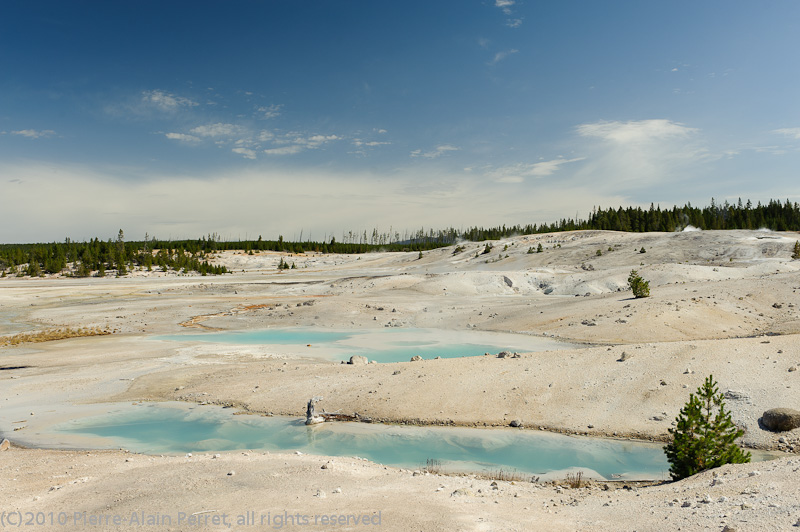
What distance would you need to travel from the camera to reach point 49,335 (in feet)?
97.9

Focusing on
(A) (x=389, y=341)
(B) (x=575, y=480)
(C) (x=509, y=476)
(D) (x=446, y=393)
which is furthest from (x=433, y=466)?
(A) (x=389, y=341)

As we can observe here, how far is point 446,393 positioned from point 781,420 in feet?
27.3

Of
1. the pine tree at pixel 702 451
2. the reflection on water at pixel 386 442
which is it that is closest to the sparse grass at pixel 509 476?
the reflection on water at pixel 386 442

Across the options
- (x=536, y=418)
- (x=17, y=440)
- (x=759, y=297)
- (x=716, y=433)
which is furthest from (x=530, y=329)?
(x=17, y=440)

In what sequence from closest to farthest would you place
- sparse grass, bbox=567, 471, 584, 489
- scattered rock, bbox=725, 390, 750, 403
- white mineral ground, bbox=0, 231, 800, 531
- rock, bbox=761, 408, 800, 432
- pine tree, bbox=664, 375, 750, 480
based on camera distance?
white mineral ground, bbox=0, 231, 800, 531 < pine tree, bbox=664, 375, 750, 480 < sparse grass, bbox=567, 471, 584, 489 < rock, bbox=761, 408, 800, 432 < scattered rock, bbox=725, 390, 750, 403

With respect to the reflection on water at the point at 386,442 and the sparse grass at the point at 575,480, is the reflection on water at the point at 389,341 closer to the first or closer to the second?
the reflection on water at the point at 386,442

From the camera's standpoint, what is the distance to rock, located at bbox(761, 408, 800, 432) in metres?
11.1

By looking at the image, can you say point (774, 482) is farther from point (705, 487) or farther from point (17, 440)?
point (17, 440)

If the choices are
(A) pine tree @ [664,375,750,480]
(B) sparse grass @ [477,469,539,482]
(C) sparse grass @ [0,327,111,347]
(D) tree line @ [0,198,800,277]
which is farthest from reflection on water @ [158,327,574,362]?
(D) tree line @ [0,198,800,277]

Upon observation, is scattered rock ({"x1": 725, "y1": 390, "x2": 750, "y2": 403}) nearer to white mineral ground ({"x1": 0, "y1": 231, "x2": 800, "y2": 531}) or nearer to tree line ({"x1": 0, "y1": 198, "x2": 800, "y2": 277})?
white mineral ground ({"x1": 0, "y1": 231, "x2": 800, "y2": 531})

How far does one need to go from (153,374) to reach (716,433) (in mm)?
18734

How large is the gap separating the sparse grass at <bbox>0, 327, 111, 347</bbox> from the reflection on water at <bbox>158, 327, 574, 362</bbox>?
655 centimetres

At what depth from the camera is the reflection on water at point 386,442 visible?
34.5 ft

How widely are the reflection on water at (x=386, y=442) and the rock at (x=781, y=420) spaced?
2707 mm
